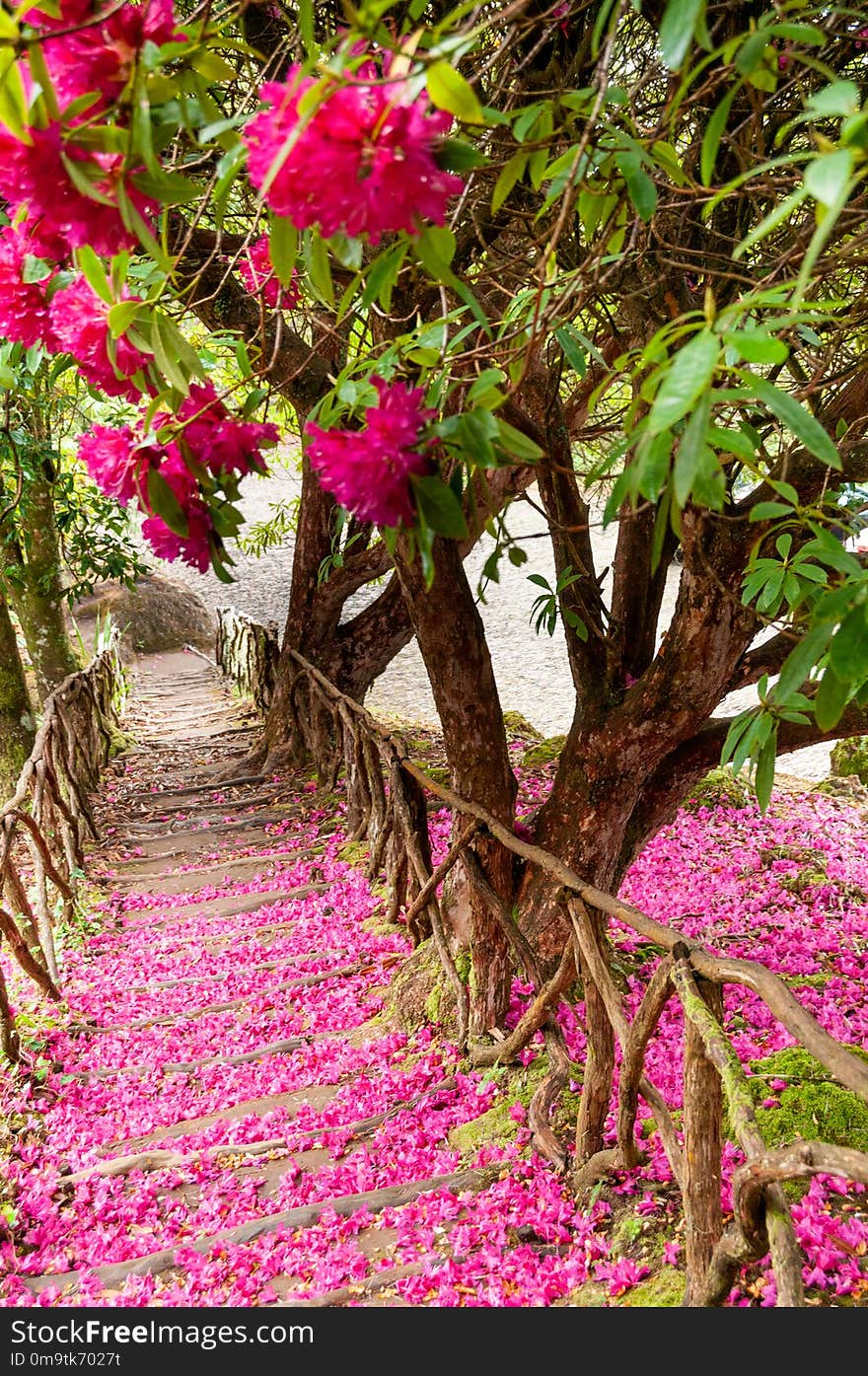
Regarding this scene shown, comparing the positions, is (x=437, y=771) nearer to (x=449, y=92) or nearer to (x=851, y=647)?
(x=851, y=647)

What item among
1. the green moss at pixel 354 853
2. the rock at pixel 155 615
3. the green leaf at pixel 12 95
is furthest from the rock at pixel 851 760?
the rock at pixel 155 615

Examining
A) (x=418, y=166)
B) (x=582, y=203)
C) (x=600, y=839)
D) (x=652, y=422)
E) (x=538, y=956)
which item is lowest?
(x=538, y=956)

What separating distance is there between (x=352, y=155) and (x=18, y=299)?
71cm

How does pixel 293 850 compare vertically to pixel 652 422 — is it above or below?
below

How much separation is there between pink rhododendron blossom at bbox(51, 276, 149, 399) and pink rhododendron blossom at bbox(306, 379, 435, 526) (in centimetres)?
33

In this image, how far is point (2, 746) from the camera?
6000 millimetres

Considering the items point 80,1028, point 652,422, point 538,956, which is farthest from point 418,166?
point 80,1028

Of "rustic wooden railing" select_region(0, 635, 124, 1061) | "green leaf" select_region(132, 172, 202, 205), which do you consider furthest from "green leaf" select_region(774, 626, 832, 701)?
"rustic wooden railing" select_region(0, 635, 124, 1061)

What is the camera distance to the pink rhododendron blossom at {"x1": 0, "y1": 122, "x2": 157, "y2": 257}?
0.85 meters

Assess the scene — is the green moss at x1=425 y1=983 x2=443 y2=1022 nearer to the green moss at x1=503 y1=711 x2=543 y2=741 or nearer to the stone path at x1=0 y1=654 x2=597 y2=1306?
the stone path at x1=0 y1=654 x2=597 y2=1306

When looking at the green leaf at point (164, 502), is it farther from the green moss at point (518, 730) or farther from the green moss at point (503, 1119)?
the green moss at point (518, 730)

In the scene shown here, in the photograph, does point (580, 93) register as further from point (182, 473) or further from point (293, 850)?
point (293, 850)

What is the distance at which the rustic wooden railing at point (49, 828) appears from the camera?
134 inches

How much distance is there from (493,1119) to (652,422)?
225cm
